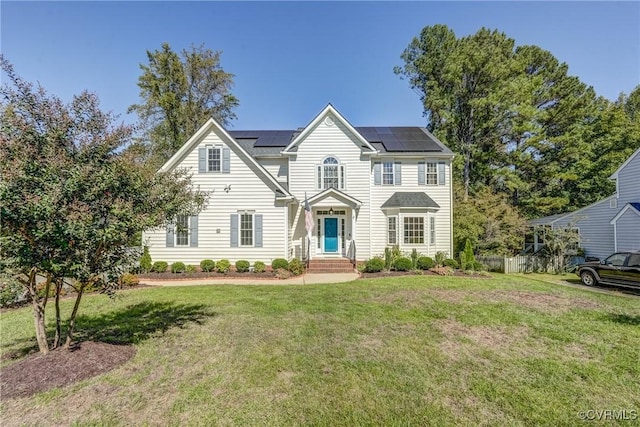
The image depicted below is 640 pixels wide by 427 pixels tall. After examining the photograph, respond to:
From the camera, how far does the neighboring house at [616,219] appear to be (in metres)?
14.2

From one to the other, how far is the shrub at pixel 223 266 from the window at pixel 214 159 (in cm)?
476

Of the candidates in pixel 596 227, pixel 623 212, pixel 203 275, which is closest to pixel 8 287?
pixel 203 275

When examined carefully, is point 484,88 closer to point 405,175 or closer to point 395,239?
point 405,175

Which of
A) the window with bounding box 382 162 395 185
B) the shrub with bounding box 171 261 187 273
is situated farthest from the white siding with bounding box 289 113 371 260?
the shrub with bounding box 171 261 187 273

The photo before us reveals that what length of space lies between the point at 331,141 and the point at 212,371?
1360 cm

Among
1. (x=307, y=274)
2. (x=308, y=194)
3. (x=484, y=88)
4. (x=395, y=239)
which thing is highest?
(x=484, y=88)

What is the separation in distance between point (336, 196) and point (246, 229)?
5.04 metres

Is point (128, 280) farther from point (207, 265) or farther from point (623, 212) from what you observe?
point (623, 212)

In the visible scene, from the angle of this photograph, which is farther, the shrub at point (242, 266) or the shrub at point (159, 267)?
the shrub at point (242, 266)

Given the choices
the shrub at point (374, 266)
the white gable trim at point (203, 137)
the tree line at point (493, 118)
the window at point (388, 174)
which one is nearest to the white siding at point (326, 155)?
the window at point (388, 174)

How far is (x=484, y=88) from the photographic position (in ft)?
76.1

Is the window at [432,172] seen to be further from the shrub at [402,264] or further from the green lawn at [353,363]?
the green lawn at [353,363]

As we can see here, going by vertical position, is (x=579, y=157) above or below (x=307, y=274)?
above

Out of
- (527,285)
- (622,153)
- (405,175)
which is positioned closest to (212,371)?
(527,285)
